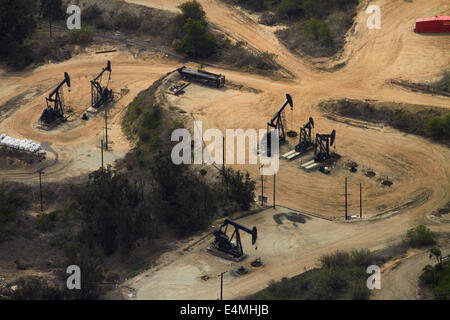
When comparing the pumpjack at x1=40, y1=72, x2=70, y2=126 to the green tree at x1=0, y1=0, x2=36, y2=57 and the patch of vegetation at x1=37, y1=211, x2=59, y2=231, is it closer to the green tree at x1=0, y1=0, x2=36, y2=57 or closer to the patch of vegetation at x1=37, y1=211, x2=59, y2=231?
the green tree at x1=0, y1=0, x2=36, y2=57

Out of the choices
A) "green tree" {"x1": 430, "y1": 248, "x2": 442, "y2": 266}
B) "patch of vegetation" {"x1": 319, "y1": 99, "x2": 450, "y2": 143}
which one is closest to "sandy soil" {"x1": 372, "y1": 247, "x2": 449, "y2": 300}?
"green tree" {"x1": 430, "y1": 248, "x2": 442, "y2": 266}

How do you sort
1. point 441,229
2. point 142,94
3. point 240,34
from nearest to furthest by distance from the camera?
point 441,229 → point 142,94 → point 240,34

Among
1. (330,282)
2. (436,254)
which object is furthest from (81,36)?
(436,254)

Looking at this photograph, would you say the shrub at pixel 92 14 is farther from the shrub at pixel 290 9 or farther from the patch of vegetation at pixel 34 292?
the patch of vegetation at pixel 34 292

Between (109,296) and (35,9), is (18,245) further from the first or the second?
(35,9)

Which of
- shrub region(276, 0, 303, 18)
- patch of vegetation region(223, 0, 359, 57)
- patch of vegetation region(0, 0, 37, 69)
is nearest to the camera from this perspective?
patch of vegetation region(223, 0, 359, 57)

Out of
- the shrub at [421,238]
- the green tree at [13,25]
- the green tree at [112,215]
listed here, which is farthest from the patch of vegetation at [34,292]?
the green tree at [13,25]

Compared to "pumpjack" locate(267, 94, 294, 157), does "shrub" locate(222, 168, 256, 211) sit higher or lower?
lower

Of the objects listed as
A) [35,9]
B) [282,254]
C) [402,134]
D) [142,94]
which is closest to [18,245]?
[282,254]
